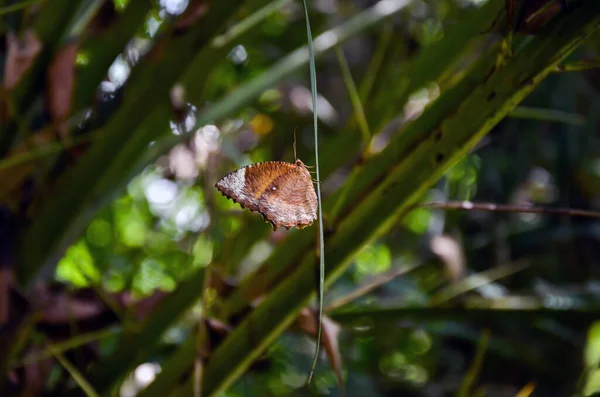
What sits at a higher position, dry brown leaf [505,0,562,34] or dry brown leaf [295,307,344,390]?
dry brown leaf [505,0,562,34]

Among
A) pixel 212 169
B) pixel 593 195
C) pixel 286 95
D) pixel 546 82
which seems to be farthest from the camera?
pixel 593 195

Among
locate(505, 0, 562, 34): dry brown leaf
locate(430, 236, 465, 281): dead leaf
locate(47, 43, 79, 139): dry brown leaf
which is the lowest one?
locate(430, 236, 465, 281): dead leaf

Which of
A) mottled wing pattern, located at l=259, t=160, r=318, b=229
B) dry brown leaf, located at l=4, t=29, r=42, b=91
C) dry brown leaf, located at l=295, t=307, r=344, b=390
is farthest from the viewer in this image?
dry brown leaf, located at l=4, t=29, r=42, b=91

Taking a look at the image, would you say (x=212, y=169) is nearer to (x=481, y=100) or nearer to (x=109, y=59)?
(x=109, y=59)

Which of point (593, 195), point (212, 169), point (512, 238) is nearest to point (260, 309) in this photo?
point (212, 169)

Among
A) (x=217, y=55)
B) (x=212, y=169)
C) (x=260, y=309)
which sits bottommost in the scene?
(x=260, y=309)

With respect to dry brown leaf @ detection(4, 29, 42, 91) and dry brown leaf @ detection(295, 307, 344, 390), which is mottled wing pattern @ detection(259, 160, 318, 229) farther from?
dry brown leaf @ detection(4, 29, 42, 91)

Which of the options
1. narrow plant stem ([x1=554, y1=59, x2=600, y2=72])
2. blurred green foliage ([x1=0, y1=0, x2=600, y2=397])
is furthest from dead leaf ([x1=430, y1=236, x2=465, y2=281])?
narrow plant stem ([x1=554, y1=59, x2=600, y2=72])

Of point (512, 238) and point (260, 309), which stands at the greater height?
point (260, 309)

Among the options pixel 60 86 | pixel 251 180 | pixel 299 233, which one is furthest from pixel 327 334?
pixel 60 86

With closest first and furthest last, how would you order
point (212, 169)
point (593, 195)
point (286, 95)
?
point (212, 169)
point (286, 95)
point (593, 195)
